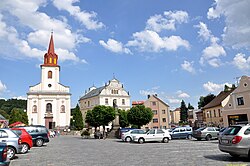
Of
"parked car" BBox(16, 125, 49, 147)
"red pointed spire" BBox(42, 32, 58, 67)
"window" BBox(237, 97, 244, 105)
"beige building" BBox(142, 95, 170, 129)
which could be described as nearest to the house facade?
"beige building" BBox(142, 95, 170, 129)

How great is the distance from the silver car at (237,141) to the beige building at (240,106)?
28.6 m

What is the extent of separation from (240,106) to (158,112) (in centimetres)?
3435

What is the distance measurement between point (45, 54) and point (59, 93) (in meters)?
12.5

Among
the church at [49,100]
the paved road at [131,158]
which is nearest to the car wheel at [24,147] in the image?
the paved road at [131,158]

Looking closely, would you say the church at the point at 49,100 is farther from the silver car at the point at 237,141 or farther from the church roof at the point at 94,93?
the silver car at the point at 237,141

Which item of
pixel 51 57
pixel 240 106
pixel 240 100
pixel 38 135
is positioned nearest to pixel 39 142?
pixel 38 135

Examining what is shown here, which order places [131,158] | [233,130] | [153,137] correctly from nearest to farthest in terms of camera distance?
1. [233,130]
2. [131,158]
3. [153,137]

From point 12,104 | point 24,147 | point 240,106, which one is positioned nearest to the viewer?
point 24,147

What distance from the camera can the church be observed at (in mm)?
64000

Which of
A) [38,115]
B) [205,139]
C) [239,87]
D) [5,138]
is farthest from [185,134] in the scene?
[38,115]

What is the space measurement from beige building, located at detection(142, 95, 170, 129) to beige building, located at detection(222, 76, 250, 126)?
31.7 meters

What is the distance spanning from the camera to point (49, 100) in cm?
6550

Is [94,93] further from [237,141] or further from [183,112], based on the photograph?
[237,141]

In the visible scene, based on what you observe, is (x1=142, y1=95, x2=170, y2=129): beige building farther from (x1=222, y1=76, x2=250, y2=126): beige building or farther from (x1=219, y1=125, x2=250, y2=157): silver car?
(x1=219, y1=125, x2=250, y2=157): silver car
